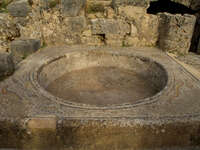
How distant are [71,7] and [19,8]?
1172mm

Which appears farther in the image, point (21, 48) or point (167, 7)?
point (167, 7)

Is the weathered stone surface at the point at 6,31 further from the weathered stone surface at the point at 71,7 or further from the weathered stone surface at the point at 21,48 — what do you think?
the weathered stone surface at the point at 71,7

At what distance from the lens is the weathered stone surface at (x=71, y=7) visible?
4109 millimetres

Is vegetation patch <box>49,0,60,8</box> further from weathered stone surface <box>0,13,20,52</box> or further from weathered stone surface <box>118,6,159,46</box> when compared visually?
weathered stone surface <box>118,6,159,46</box>

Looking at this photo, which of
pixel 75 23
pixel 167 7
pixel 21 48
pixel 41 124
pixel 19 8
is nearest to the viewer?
pixel 41 124

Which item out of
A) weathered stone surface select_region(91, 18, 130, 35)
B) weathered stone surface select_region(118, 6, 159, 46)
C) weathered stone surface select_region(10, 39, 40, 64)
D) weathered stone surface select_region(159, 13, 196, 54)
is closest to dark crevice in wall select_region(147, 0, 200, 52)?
weathered stone surface select_region(159, 13, 196, 54)

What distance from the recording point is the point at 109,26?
430 centimetres

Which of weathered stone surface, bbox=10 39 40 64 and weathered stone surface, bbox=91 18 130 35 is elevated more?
weathered stone surface, bbox=91 18 130 35

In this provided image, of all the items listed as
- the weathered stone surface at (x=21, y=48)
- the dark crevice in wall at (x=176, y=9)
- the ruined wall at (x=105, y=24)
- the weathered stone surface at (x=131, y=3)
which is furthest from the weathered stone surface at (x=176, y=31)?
the weathered stone surface at (x=21, y=48)

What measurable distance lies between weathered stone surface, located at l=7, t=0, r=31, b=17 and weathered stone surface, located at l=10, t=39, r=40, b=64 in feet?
2.03

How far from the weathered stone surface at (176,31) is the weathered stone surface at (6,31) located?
11.5 feet

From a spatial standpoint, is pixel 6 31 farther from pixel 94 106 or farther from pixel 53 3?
pixel 94 106

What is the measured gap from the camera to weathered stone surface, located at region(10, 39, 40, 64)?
3459mm

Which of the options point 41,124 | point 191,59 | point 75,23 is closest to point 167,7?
point 191,59
